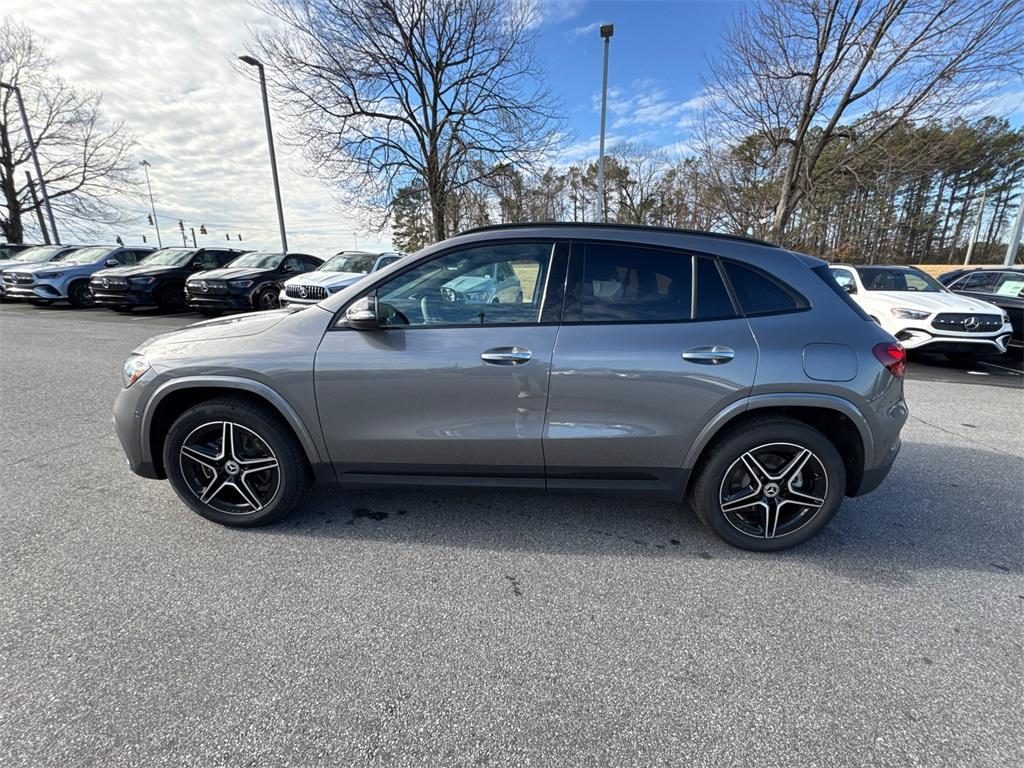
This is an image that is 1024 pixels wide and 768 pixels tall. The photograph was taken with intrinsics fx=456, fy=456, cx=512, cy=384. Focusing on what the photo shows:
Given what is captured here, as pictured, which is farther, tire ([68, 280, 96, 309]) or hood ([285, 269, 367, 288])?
A: tire ([68, 280, 96, 309])

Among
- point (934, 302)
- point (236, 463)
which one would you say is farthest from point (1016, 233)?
point (236, 463)

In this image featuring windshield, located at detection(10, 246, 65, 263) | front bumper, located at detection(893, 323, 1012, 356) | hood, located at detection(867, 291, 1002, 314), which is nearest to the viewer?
front bumper, located at detection(893, 323, 1012, 356)

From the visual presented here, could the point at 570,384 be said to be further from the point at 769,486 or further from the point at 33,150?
the point at 33,150

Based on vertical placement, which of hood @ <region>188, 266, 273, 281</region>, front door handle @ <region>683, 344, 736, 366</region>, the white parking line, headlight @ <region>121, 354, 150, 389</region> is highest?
hood @ <region>188, 266, 273, 281</region>

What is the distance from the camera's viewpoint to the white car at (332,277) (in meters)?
9.99

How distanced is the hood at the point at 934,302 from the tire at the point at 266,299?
1328 centimetres

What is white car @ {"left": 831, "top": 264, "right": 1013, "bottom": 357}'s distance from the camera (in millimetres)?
7301

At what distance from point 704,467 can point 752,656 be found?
96cm

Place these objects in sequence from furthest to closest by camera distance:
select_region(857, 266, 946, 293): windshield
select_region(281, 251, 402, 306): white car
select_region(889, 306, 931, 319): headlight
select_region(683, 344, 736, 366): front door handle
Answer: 1. select_region(281, 251, 402, 306): white car
2. select_region(857, 266, 946, 293): windshield
3. select_region(889, 306, 931, 319): headlight
4. select_region(683, 344, 736, 366): front door handle

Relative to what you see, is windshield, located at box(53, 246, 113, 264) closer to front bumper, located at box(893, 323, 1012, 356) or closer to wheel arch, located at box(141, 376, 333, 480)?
wheel arch, located at box(141, 376, 333, 480)

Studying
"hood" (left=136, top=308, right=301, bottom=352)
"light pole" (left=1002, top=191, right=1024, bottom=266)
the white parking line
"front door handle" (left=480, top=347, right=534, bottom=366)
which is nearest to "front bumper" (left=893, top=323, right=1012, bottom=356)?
the white parking line

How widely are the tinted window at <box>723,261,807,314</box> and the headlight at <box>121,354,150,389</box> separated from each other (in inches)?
133

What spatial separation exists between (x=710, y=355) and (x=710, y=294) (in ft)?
1.17

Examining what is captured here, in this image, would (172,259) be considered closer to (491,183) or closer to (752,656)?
(491,183)
